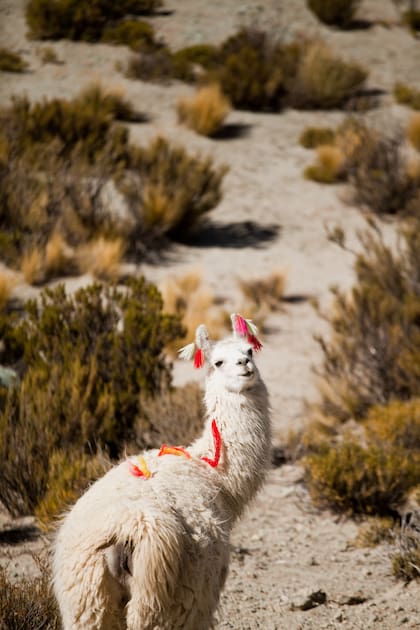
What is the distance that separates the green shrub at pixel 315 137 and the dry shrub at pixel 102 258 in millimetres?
6073

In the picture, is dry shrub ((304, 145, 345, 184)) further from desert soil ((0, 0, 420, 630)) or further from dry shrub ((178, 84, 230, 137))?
dry shrub ((178, 84, 230, 137))

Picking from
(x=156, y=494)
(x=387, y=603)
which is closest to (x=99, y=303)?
(x=387, y=603)

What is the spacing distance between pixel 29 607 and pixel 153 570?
1223 mm

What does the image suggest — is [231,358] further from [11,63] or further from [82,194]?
[11,63]

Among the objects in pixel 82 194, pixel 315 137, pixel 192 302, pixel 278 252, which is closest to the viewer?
pixel 192 302

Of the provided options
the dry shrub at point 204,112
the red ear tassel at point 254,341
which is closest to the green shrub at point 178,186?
the dry shrub at point 204,112

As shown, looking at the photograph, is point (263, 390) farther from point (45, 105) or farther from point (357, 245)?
point (45, 105)

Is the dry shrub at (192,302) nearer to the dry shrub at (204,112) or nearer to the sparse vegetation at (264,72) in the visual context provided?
the dry shrub at (204,112)

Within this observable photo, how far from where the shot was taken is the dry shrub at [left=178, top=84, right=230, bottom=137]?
1538 centimetres

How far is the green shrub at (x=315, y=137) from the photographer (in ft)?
50.5

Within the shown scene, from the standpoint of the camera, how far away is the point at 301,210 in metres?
13.2

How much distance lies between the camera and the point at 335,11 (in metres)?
22.2

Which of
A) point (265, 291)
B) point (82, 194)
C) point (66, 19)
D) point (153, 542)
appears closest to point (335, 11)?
point (66, 19)

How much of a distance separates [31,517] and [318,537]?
6.73 ft
